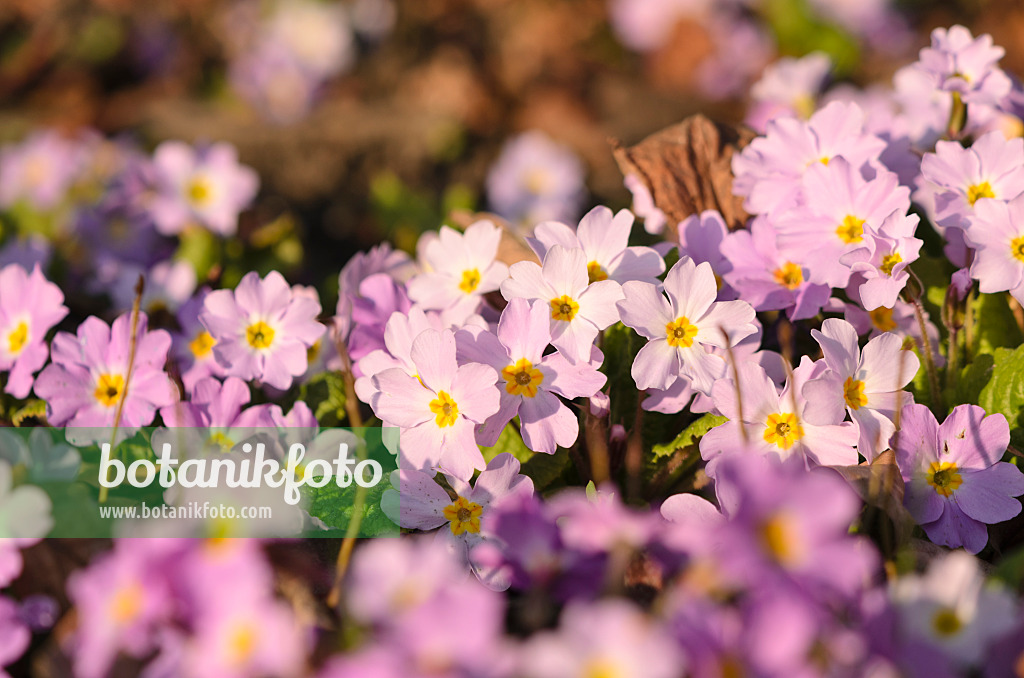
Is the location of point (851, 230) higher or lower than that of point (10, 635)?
higher

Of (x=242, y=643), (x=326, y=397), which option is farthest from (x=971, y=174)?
(x=242, y=643)

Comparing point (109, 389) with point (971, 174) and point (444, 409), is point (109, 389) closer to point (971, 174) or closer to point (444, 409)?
point (444, 409)

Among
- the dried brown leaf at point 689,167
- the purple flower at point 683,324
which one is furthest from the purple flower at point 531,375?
the dried brown leaf at point 689,167

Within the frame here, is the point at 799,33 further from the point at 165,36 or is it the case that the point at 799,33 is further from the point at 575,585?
the point at 575,585

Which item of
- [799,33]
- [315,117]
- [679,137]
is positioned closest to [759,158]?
[679,137]

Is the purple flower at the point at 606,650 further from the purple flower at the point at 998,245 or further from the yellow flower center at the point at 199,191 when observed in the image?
the yellow flower center at the point at 199,191

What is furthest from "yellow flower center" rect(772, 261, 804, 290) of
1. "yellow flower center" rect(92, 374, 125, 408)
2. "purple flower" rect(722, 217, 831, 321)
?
"yellow flower center" rect(92, 374, 125, 408)

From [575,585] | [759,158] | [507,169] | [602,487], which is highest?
[759,158]
